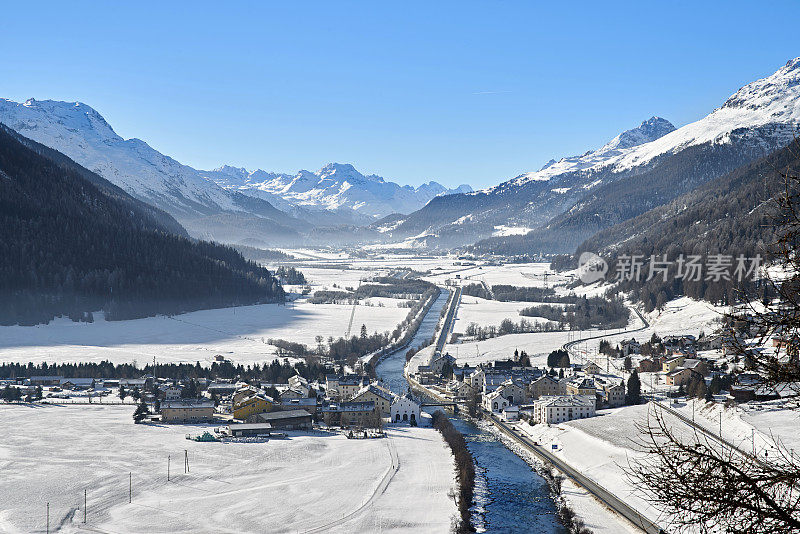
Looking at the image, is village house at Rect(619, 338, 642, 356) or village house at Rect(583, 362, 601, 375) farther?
village house at Rect(619, 338, 642, 356)

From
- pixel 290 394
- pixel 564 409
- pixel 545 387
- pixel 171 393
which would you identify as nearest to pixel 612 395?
pixel 564 409

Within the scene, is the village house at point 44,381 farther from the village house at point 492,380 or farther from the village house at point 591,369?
the village house at point 591,369

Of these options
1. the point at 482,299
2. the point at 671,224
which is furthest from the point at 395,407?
the point at 671,224

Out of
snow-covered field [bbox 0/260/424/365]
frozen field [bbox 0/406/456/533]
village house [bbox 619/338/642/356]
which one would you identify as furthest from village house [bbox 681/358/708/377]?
snow-covered field [bbox 0/260/424/365]

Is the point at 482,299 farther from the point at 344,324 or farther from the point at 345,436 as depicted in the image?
the point at 345,436

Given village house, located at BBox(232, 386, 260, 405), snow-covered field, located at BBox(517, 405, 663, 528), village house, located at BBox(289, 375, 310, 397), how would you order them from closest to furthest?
snow-covered field, located at BBox(517, 405, 663, 528)
village house, located at BBox(232, 386, 260, 405)
village house, located at BBox(289, 375, 310, 397)

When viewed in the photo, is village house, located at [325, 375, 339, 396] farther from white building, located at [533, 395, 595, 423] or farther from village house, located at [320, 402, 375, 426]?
white building, located at [533, 395, 595, 423]

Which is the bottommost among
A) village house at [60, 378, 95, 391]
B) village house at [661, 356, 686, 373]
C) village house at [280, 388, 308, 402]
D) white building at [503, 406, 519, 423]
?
white building at [503, 406, 519, 423]

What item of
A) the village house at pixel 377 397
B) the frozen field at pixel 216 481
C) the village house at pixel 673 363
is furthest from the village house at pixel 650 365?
the frozen field at pixel 216 481
